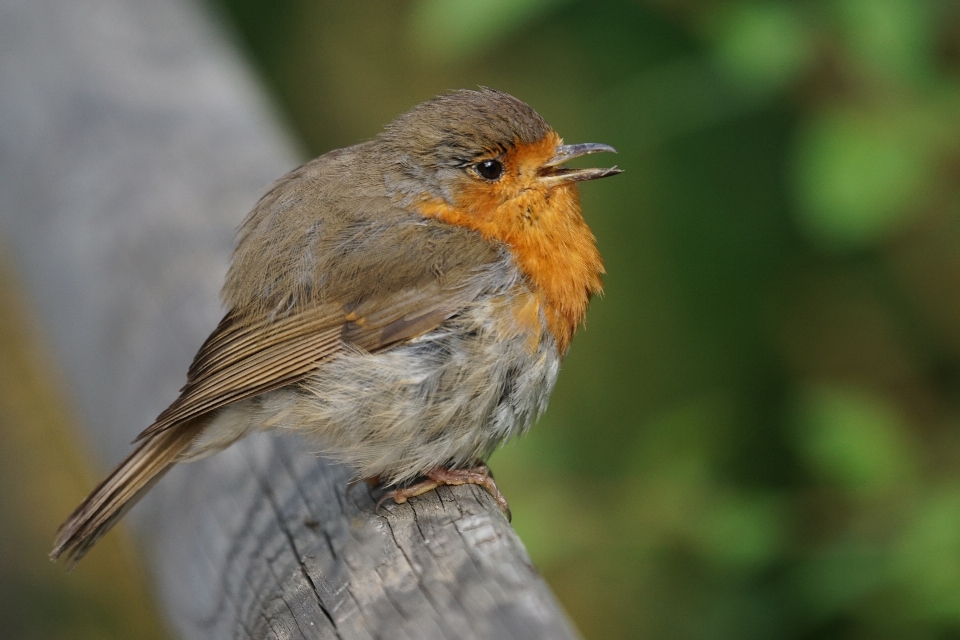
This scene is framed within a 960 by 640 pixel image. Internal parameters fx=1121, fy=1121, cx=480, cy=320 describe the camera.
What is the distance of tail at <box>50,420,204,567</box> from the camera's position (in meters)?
2.49

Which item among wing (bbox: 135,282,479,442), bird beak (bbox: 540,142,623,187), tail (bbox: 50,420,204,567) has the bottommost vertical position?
tail (bbox: 50,420,204,567)

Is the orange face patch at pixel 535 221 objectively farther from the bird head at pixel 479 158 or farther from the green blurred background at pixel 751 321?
the green blurred background at pixel 751 321

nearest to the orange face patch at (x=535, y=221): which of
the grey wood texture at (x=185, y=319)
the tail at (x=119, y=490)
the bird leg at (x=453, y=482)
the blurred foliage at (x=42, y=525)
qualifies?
the bird leg at (x=453, y=482)

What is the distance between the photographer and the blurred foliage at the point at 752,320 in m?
2.89

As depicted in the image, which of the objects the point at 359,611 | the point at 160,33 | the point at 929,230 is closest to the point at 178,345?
the point at 359,611

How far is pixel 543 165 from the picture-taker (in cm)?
281

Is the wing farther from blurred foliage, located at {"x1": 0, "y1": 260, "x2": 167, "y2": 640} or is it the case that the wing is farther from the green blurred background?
blurred foliage, located at {"x1": 0, "y1": 260, "x2": 167, "y2": 640}

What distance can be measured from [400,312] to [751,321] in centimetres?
236

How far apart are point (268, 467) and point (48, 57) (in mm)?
1989

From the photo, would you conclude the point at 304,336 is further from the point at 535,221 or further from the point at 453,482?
the point at 535,221

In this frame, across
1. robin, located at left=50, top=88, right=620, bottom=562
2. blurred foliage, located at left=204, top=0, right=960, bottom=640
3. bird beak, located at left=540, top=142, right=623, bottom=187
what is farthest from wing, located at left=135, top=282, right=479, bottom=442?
blurred foliage, located at left=204, top=0, right=960, bottom=640

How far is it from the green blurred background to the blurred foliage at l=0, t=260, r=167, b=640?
0.17 meters

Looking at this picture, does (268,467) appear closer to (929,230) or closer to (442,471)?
(442,471)

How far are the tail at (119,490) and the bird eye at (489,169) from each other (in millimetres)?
941
